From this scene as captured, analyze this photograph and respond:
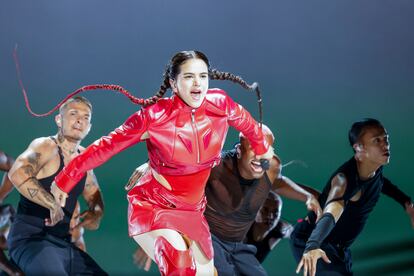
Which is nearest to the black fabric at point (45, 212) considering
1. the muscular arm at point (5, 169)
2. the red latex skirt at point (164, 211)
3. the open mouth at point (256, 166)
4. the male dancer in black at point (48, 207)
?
the male dancer in black at point (48, 207)

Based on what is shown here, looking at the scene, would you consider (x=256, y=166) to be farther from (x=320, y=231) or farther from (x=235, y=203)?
(x=320, y=231)

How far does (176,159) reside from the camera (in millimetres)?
3234

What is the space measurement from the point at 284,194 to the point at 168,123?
5.04 ft

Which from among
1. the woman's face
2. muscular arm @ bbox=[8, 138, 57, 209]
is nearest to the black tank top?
the woman's face

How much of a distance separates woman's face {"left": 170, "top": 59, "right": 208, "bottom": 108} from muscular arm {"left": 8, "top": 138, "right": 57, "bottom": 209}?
3.92 ft

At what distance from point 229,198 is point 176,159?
0.97 m

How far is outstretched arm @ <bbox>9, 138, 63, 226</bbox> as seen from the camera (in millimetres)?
3945

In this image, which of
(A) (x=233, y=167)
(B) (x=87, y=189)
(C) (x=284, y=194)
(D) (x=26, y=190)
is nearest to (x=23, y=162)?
(D) (x=26, y=190)

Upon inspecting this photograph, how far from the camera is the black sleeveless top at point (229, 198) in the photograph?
13.5 ft

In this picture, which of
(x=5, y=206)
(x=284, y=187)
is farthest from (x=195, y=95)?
(x=5, y=206)

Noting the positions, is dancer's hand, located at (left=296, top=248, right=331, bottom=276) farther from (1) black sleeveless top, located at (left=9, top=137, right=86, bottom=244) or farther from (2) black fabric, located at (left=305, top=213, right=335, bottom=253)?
(1) black sleeveless top, located at (left=9, top=137, right=86, bottom=244)

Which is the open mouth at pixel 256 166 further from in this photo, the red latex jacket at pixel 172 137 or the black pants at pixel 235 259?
the red latex jacket at pixel 172 137

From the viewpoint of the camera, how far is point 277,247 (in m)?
5.58

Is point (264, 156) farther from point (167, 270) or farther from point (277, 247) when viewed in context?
point (277, 247)
